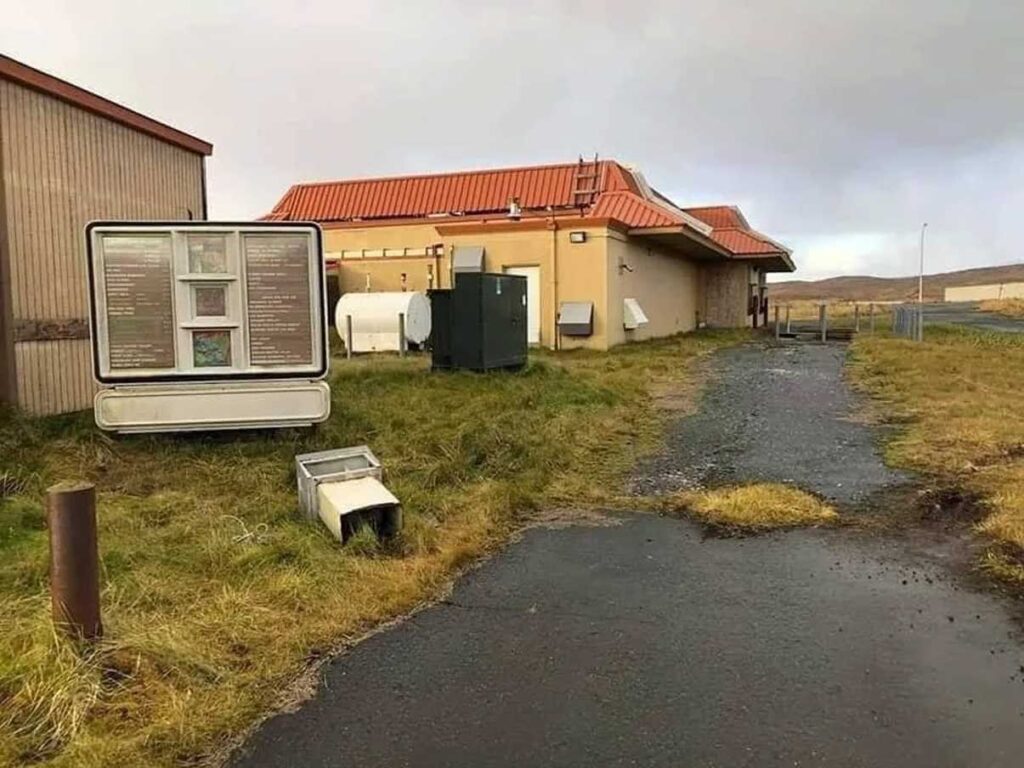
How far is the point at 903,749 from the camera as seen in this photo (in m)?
3.03

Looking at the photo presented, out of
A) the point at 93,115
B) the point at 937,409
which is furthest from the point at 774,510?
the point at 93,115

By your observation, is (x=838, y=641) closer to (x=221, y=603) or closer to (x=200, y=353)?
(x=221, y=603)

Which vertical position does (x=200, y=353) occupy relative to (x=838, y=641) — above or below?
above

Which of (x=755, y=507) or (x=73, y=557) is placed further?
(x=755, y=507)

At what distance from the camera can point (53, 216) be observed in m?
8.47

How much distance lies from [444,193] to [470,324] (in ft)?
43.1

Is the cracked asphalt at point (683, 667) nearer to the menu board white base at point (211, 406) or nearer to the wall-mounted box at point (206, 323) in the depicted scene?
the menu board white base at point (211, 406)

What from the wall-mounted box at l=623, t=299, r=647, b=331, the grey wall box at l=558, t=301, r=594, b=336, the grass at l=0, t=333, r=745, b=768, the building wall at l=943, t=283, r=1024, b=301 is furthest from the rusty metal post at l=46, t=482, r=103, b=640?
the building wall at l=943, t=283, r=1024, b=301

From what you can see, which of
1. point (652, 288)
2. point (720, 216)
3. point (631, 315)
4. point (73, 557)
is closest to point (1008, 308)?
point (720, 216)

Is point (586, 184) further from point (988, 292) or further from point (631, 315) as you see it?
point (988, 292)

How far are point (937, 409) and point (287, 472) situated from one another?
8122 mm

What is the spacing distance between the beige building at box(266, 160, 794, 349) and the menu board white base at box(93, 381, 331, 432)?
11.3 meters

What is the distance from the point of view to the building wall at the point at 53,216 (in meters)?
7.95

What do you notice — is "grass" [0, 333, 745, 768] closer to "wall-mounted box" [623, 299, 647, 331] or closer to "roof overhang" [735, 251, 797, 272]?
"wall-mounted box" [623, 299, 647, 331]
